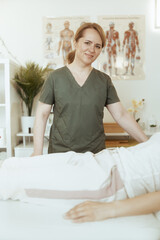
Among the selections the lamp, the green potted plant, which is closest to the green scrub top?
the green potted plant

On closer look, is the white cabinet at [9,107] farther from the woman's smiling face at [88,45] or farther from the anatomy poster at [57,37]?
the woman's smiling face at [88,45]

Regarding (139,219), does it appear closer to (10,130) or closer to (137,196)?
(137,196)

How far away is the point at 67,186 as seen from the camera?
109 centimetres

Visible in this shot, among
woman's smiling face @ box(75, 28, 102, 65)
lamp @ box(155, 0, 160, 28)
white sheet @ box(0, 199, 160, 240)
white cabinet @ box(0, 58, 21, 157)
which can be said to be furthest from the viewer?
lamp @ box(155, 0, 160, 28)

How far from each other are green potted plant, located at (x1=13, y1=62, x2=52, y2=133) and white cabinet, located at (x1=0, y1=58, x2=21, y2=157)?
0.08 meters

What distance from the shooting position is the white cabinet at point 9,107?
8.59 ft

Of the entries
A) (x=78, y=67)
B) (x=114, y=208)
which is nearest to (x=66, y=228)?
(x=114, y=208)


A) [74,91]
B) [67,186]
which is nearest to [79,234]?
[67,186]

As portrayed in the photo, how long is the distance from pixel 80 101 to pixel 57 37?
1.62 metres

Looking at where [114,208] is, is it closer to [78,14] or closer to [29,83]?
[29,83]

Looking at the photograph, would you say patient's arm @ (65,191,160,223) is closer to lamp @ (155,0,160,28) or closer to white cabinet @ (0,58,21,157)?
white cabinet @ (0,58,21,157)

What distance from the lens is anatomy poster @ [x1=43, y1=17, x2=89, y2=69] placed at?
307cm

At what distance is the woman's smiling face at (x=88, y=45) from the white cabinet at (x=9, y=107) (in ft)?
3.66

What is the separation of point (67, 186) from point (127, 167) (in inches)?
10.8
